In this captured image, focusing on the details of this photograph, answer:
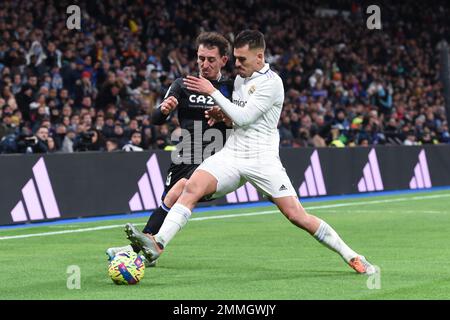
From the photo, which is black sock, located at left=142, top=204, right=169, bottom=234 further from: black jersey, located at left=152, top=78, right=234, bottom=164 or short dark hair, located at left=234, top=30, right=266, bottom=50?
short dark hair, located at left=234, top=30, right=266, bottom=50

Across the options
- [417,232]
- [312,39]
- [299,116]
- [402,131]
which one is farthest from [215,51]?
[312,39]

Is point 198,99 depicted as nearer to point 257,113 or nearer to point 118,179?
point 257,113

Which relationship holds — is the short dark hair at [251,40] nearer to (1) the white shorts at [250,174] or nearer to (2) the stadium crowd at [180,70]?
(1) the white shorts at [250,174]

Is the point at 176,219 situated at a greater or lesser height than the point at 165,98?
lesser

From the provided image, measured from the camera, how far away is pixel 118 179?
18.9m

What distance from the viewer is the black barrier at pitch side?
1683cm

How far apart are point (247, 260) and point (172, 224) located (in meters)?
2.32

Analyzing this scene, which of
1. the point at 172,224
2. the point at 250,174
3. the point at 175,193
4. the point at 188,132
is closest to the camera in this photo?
the point at 172,224

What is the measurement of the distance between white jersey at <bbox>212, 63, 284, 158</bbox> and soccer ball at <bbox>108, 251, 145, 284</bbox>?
1388 mm

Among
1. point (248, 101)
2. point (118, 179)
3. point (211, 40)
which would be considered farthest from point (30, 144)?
point (248, 101)

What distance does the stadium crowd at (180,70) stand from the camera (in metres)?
21.4

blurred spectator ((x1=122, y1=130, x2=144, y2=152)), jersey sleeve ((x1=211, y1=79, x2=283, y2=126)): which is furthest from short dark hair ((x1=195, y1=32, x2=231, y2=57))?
blurred spectator ((x1=122, y1=130, x2=144, y2=152))

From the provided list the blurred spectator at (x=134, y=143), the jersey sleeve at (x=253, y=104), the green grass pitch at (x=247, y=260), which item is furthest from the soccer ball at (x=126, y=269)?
the blurred spectator at (x=134, y=143)

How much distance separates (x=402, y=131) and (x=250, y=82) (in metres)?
21.8
